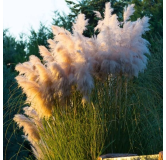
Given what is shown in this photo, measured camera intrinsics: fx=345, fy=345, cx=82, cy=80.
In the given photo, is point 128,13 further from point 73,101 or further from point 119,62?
point 73,101

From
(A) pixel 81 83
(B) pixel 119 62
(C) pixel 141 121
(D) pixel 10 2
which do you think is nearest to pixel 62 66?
(A) pixel 81 83

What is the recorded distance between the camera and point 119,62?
3.08 meters

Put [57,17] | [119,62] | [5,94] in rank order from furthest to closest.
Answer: [57,17]
[5,94]
[119,62]

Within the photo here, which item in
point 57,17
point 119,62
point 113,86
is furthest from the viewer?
point 57,17

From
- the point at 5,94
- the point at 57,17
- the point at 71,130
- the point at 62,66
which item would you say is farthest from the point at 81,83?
the point at 57,17

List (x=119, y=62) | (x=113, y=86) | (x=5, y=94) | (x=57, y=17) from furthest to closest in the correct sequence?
(x=57, y=17) < (x=5, y=94) < (x=113, y=86) < (x=119, y=62)

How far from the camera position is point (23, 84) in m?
3.14

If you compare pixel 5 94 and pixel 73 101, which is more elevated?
pixel 5 94

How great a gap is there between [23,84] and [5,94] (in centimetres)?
379

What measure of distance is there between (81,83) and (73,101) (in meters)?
0.41

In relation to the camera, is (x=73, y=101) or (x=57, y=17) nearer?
(x=73, y=101)

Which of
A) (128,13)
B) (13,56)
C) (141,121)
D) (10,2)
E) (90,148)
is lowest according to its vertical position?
(90,148)

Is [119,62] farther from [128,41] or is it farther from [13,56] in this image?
[13,56]

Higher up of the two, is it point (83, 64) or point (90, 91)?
point (83, 64)
